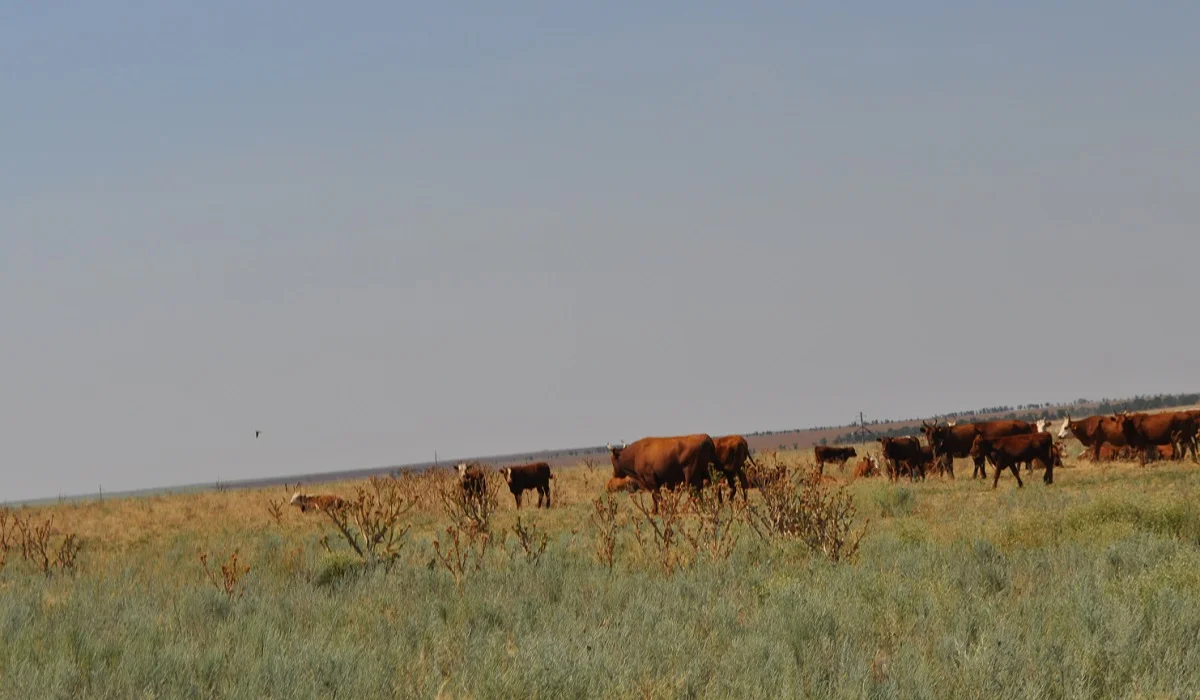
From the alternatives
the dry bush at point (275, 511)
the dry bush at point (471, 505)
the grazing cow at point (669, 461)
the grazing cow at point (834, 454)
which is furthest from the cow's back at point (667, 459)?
the grazing cow at point (834, 454)

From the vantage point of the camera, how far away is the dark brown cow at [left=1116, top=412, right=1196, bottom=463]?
27.8 metres

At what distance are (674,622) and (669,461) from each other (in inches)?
658

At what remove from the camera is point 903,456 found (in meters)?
27.0

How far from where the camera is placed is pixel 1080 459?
3059 cm

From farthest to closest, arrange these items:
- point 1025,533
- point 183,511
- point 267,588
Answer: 1. point 183,511
2. point 1025,533
3. point 267,588

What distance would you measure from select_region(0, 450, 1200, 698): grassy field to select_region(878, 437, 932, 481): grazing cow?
41.6 feet

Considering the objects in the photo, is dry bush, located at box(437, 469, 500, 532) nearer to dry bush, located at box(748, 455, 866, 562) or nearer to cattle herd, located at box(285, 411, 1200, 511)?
cattle herd, located at box(285, 411, 1200, 511)

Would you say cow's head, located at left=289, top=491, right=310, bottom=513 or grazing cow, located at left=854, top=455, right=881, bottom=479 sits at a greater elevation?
cow's head, located at left=289, top=491, right=310, bottom=513

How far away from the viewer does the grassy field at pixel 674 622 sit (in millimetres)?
6051

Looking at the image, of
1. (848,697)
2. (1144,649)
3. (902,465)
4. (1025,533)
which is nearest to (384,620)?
(848,697)

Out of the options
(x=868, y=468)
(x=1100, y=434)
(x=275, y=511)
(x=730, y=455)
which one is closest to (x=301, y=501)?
(x=275, y=511)

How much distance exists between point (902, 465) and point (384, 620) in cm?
2115

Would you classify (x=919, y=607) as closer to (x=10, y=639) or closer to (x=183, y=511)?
(x=10, y=639)

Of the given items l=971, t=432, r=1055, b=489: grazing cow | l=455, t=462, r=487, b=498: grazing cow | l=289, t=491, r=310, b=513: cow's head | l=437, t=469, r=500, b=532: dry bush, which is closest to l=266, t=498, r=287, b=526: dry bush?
l=289, t=491, r=310, b=513: cow's head
